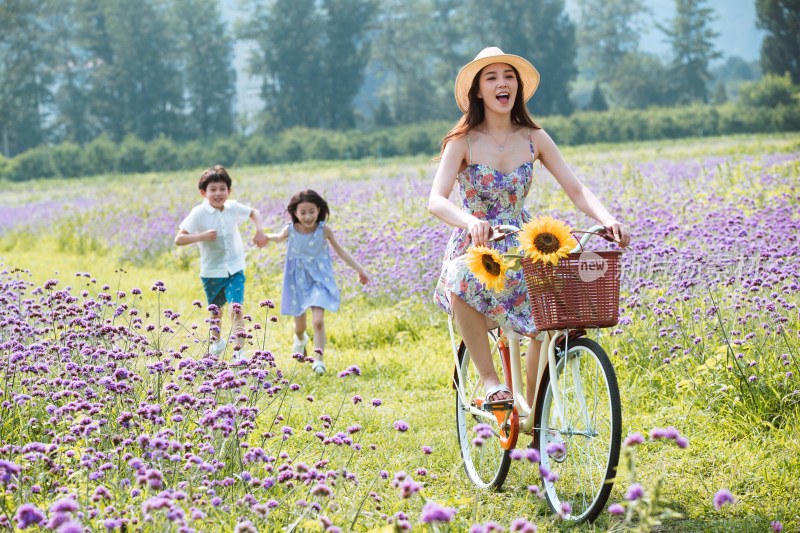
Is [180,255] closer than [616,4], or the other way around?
[180,255]

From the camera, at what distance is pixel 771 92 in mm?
57156

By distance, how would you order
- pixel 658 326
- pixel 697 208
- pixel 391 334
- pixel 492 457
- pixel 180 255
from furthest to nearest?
1. pixel 180 255
2. pixel 697 208
3. pixel 391 334
4. pixel 658 326
5. pixel 492 457

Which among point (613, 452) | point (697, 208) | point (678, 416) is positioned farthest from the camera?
point (697, 208)

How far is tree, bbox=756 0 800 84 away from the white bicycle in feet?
202

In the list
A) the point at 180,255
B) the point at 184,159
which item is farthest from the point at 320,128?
the point at 180,255

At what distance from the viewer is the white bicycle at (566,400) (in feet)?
10.3

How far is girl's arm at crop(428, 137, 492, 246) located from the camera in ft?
10.7

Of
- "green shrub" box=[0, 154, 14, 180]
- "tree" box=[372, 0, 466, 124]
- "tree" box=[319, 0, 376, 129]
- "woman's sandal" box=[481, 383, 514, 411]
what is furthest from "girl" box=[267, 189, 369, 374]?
"tree" box=[372, 0, 466, 124]

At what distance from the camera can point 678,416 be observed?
477 centimetres

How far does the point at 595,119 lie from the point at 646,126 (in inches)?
156

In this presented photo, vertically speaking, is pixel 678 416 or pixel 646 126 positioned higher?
pixel 646 126

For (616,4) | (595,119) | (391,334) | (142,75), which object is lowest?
(391,334)

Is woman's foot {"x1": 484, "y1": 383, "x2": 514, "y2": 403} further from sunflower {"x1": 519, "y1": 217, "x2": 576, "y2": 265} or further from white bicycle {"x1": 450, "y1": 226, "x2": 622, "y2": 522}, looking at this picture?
sunflower {"x1": 519, "y1": 217, "x2": 576, "y2": 265}

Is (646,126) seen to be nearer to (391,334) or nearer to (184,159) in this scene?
(184,159)
